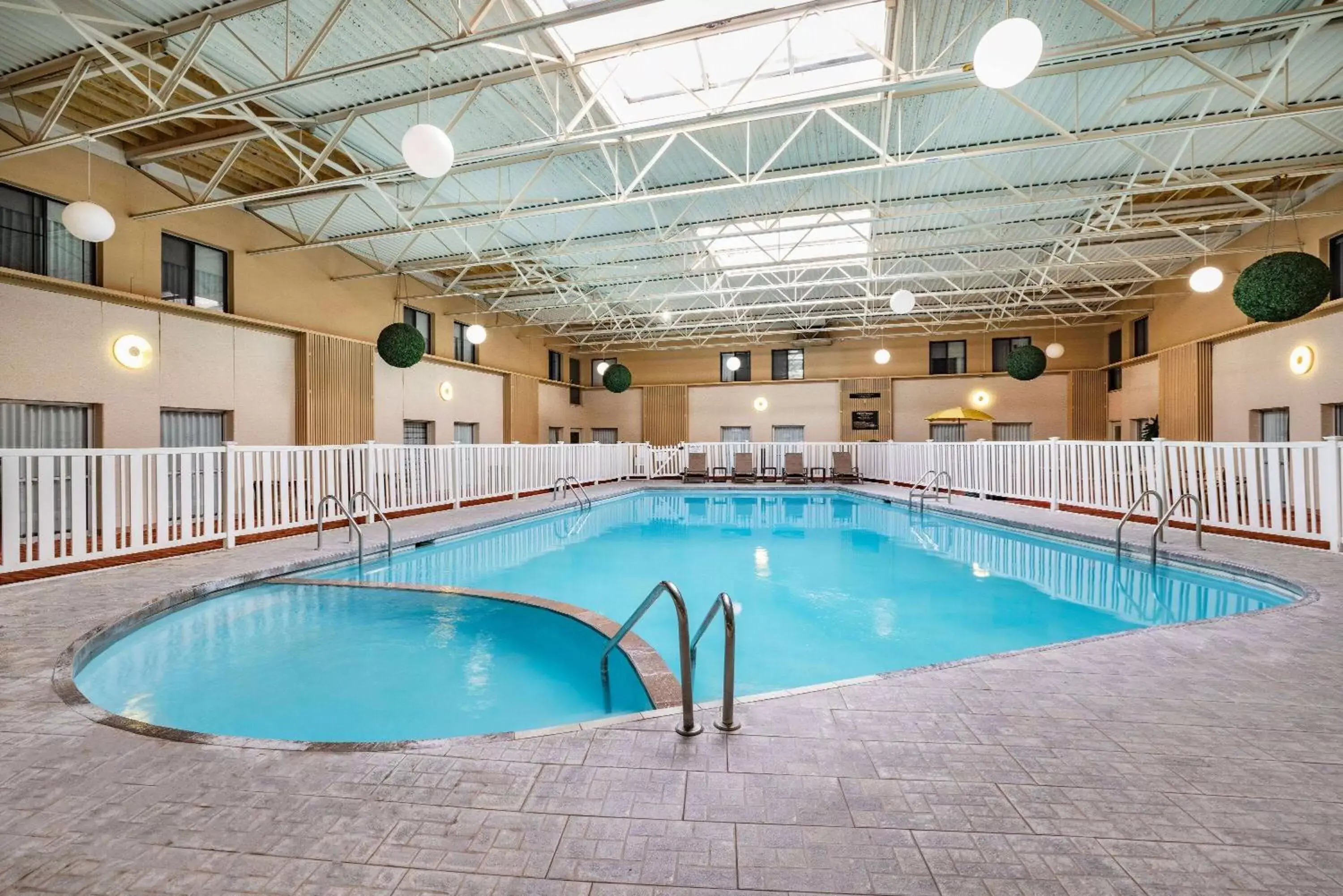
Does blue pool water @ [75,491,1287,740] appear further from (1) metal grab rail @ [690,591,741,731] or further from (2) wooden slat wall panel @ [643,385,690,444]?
(2) wooden slat wall panel @ [643,385,690,444]

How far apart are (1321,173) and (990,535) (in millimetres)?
6730

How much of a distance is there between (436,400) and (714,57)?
413 inches

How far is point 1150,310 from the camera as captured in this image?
15.1m

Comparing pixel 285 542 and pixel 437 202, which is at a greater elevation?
pixel 437 202

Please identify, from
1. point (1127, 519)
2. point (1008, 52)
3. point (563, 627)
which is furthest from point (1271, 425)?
point (563, 627)

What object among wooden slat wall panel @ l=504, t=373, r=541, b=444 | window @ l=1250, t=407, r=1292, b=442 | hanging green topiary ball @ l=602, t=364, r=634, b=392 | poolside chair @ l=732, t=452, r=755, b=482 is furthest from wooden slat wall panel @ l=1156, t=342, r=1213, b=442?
wooden slat wall panel @ l=504, t=373, r=541, b=444

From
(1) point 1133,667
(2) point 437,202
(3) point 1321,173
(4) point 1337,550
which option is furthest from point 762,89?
(3) point 1321,173

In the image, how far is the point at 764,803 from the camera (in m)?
1.53

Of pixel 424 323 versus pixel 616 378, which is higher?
pixel 424 323

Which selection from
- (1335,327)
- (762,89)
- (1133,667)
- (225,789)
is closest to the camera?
(225,789)

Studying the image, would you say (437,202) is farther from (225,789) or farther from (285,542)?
(225,789)

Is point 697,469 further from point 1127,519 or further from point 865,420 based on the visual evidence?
point 1127,519

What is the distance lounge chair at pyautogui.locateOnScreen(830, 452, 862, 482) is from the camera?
50.8 feet

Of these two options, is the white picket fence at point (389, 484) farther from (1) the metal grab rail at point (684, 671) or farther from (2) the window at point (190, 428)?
(1) the metal grab rail at point (684, 671)
